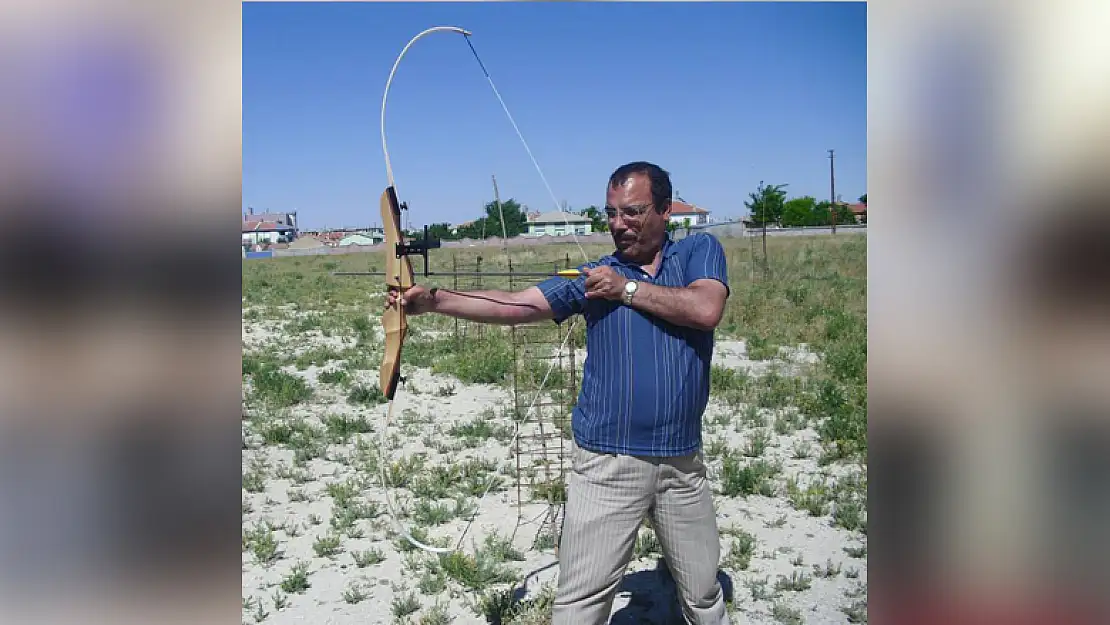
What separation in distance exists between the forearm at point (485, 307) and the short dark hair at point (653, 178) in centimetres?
58

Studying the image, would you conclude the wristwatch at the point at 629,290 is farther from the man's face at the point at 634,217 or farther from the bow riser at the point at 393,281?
the bow riser at the point at 393,281

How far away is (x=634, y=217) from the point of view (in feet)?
9.07

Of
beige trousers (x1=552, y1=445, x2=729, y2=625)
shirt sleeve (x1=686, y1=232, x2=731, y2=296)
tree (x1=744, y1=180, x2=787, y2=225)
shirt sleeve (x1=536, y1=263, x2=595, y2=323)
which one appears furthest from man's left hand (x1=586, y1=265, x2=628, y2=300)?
tree (x1=744, y1=180, x2=787, y2=225)

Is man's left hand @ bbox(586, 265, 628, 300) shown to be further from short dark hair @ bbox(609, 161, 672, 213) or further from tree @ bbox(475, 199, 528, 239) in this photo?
tree @ bbox(475, 199, 528, 239)

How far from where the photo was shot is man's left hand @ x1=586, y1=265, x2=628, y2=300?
2646mm

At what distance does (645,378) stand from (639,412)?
12cm

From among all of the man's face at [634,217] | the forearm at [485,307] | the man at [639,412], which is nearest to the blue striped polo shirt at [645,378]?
the man at [639,412]

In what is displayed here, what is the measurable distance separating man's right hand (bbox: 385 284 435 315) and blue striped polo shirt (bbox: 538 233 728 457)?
22.8 inches

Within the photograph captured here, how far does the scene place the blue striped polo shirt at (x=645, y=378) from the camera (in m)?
2.63

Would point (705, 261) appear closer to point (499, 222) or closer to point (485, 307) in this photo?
point (485, 307)
